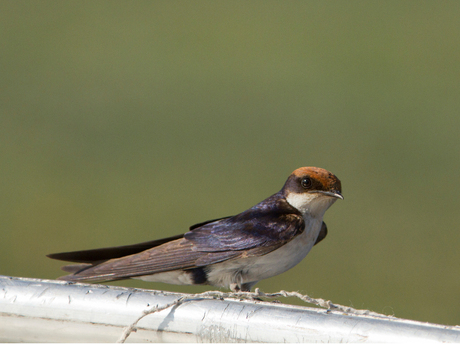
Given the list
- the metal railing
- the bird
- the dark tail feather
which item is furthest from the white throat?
the metal railing

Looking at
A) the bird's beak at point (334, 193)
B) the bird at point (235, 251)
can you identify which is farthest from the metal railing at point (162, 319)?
the bird's beak at point (334, 193)

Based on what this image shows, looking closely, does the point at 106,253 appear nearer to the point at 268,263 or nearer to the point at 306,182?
the point at 268,263

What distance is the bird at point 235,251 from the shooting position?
1.44 metres

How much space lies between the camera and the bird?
56.7 inches

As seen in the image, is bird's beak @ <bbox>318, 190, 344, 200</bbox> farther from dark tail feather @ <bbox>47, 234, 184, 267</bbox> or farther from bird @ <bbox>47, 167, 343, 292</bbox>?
dark tail feather @ <bbox>47, 234, 184, 267</bbox>

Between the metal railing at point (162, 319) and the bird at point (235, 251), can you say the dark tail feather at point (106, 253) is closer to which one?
the bird at point (235, 251)

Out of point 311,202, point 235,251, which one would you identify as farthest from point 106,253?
point 311,202

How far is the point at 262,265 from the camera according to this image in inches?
57.7

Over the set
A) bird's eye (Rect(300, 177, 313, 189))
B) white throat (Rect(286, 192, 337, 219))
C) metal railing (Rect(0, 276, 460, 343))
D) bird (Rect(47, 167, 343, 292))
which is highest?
bird's eye (Rect(300, 177, 313, 189))

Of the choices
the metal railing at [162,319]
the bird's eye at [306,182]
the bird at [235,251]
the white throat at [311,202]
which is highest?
the bird's eye at [306,182]

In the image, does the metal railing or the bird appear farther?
the bird

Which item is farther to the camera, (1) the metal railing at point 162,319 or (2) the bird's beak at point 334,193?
(2) the bird's beak at point 334,193

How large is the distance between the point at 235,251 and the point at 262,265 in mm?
75

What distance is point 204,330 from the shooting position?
0.98 metres
